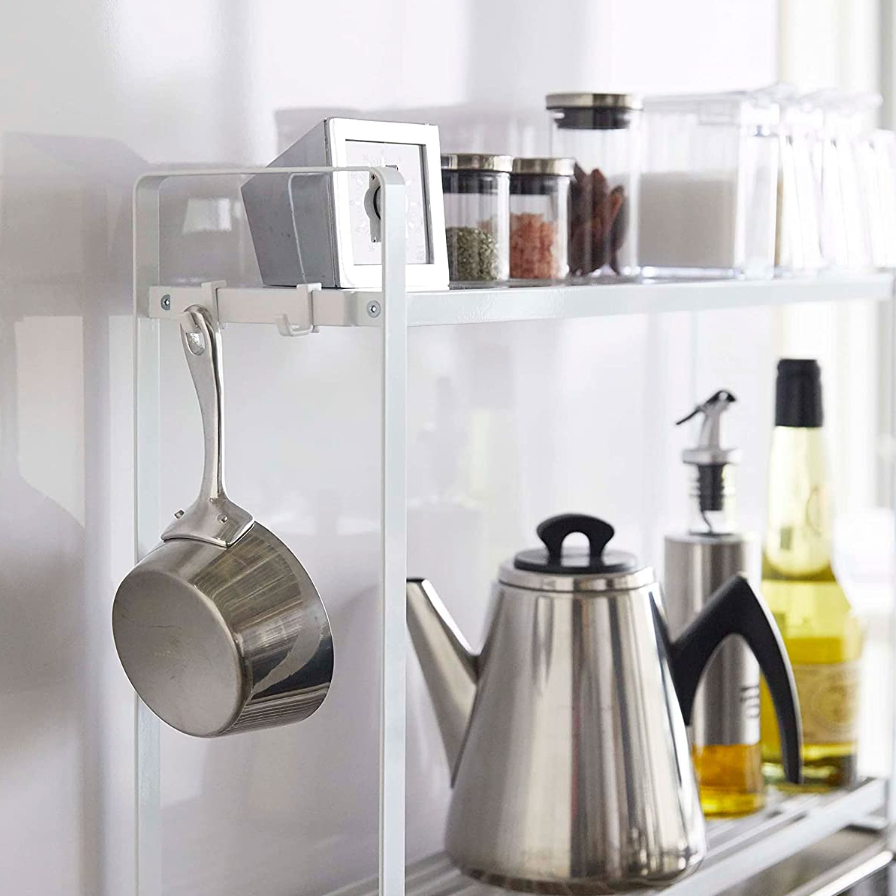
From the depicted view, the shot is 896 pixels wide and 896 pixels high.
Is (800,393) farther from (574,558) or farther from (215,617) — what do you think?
(215,617)

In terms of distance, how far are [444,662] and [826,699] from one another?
0.37m

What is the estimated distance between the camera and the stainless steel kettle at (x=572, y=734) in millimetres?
912

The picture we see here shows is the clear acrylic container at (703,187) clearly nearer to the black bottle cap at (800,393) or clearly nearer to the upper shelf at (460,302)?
the upper shelf at (460,302)

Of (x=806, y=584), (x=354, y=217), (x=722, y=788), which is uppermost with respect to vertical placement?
(x=354, y=217)

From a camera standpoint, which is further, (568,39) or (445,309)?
(568,39)

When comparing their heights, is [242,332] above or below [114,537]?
above

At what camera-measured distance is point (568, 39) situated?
114cm

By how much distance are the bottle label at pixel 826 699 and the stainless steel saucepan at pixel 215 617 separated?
1.81 feet

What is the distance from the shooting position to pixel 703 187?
103cm

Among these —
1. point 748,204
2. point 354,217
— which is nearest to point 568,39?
point 748,204

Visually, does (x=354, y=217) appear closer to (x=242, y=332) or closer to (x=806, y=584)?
(x=242, y=332)

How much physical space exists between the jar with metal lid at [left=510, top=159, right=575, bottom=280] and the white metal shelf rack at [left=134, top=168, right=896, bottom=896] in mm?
67

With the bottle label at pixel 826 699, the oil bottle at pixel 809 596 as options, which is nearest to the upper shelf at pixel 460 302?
the oil bottle at pixel 809 596

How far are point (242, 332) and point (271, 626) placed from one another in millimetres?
239
